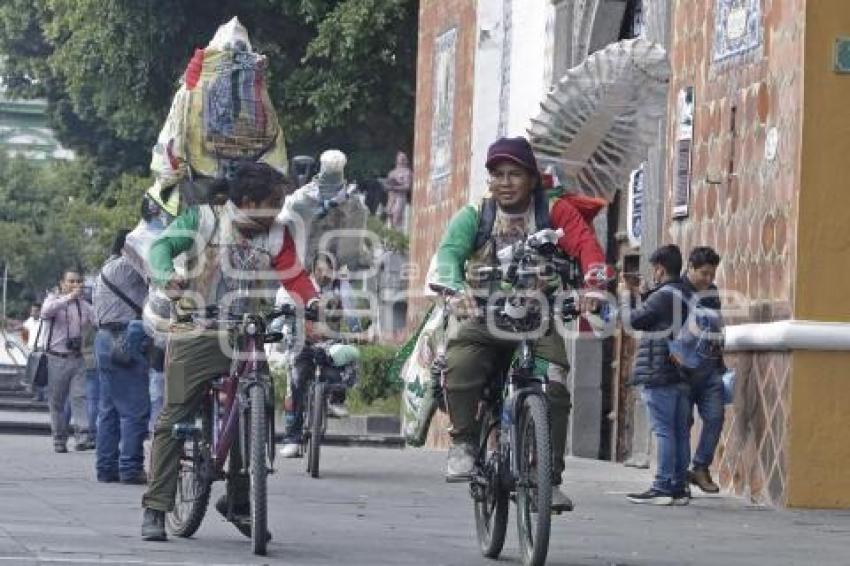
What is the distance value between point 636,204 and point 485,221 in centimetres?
851

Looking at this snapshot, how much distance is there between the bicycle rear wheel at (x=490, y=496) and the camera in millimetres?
11062

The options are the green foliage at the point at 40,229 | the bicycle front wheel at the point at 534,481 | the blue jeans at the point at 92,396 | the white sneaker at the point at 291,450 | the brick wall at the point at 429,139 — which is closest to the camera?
the bicycle front wheel at the point at 534,481

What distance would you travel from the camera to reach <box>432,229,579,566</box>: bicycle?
10.4m

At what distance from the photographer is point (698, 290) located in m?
15.3

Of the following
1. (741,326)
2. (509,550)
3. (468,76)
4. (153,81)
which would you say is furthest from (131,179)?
(509,550)

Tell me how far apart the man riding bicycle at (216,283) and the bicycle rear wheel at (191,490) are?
0.26ft

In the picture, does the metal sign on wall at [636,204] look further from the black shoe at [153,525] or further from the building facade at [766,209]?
the black shoe at [153,525]

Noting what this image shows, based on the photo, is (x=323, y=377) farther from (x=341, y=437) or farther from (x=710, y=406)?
(x=341, y=437)

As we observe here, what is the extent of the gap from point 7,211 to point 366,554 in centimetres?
6398

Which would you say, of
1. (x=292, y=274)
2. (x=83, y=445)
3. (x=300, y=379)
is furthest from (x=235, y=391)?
(x=83, y=445)

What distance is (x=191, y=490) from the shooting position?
1182cm

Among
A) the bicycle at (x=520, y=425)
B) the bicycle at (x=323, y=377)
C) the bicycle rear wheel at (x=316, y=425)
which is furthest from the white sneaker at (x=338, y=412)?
the bicycle at (x=520, y=425)

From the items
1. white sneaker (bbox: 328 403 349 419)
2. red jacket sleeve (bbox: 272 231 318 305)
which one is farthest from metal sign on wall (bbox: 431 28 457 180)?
red jacket sleeve (bbox: 272 231 318 305)

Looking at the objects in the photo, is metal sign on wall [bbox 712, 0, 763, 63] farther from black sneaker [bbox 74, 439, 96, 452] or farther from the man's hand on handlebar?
black sneaker [bbox 74, 439, 96, 452]
